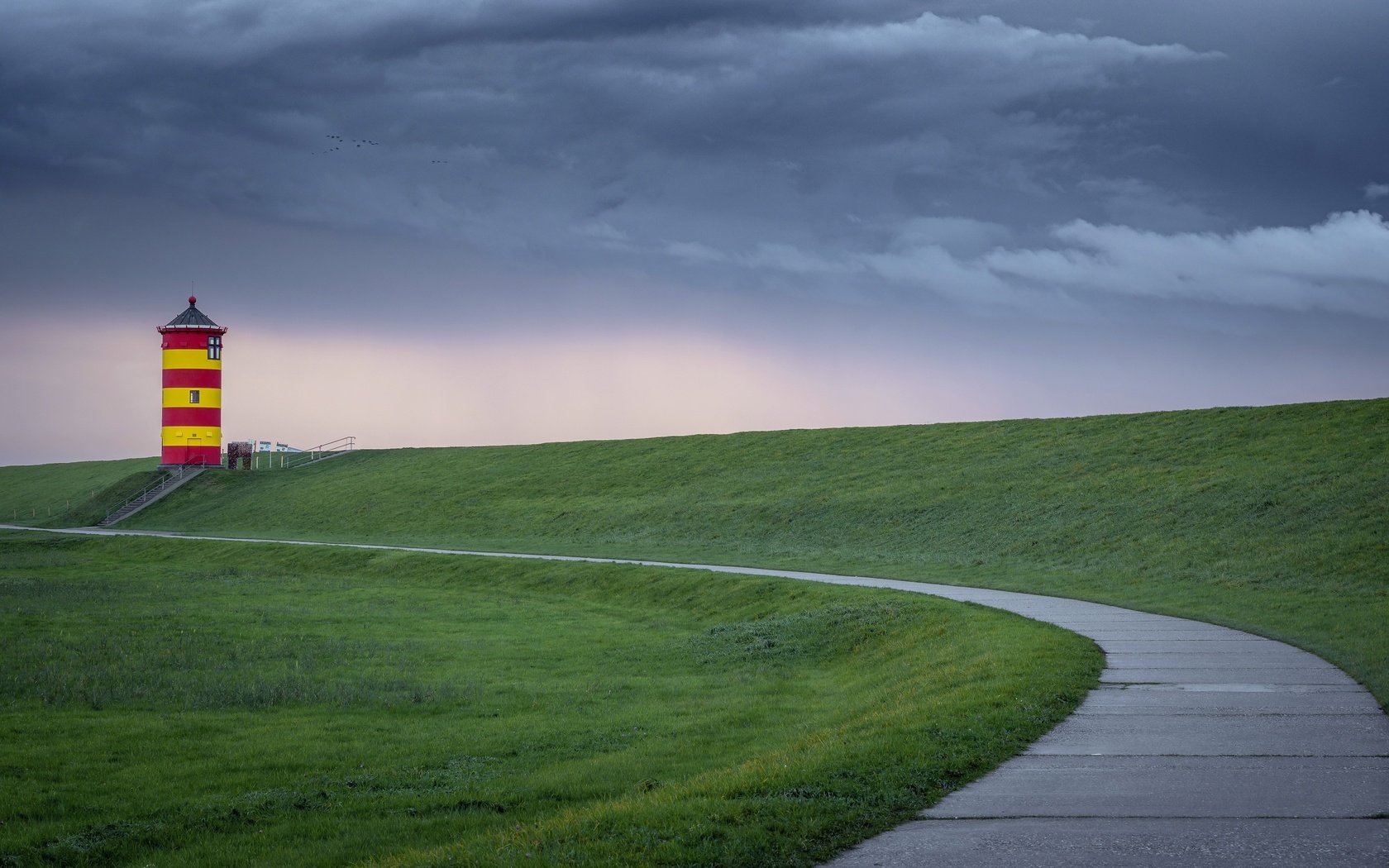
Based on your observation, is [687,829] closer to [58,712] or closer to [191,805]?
[191,805]

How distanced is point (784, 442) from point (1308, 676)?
58.9 meters

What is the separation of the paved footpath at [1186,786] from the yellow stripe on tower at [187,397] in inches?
2977

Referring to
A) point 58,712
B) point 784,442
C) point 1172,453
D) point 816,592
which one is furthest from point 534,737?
point 784,442

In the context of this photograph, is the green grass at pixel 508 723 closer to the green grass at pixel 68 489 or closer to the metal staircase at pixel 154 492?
the metal staircase at pixel 154 492

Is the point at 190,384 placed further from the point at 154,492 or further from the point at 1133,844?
the point at 1133,844

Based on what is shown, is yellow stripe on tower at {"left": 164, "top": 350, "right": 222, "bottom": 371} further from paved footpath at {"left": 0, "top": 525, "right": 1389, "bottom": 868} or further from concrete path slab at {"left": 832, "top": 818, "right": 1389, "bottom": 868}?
concrete path slab at {"left": 832, "top": 818, "right": 1389, "bottom": 868}

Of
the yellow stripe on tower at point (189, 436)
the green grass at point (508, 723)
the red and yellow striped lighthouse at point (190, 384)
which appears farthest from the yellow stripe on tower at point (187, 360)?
the green grass at point (508, 723)

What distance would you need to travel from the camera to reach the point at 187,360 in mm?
78562

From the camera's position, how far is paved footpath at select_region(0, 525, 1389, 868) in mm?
7418

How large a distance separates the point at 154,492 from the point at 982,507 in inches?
2316

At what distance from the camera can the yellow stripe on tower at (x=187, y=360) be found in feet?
258

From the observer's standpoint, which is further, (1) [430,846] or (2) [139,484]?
(2) [139,484]

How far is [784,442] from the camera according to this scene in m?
73.2

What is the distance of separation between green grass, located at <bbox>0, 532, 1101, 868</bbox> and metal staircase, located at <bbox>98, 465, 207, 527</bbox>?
158 ft
